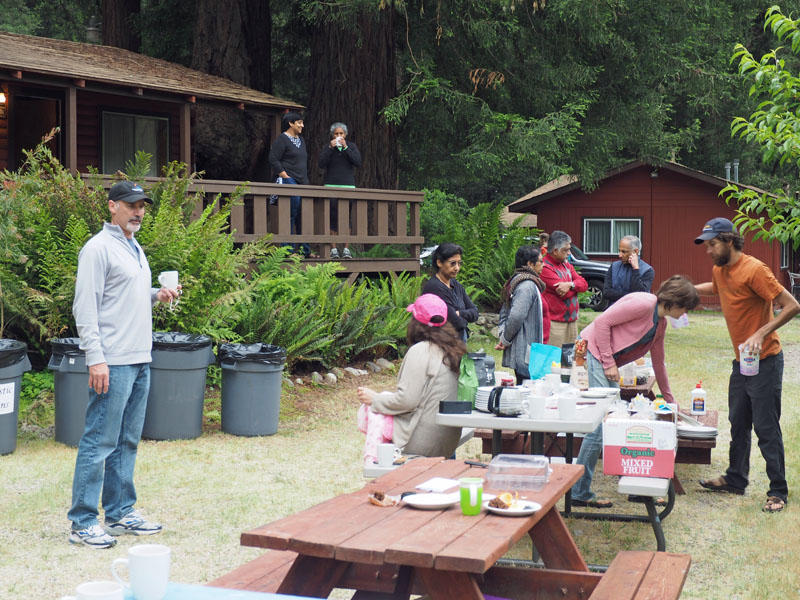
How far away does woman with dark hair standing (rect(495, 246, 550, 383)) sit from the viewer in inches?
326

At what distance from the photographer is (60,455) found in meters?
7.90

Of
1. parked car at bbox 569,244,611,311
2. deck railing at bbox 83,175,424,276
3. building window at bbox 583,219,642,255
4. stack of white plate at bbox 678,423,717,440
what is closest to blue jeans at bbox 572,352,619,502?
stack of white plate at bbox 678,423,717,440

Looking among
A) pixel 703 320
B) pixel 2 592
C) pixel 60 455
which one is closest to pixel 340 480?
pixel 60 455

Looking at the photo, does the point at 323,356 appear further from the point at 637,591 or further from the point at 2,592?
the point at 637,591

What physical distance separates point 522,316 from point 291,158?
626 cm

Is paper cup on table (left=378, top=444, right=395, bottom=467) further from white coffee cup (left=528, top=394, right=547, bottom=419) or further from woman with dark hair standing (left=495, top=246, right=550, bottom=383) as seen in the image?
woman with dark hair standing (left=495, top=246, right=550, bottom=383)

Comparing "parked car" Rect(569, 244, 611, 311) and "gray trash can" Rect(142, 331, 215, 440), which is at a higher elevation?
"parked car" Rect(569, 244, 611, 311)

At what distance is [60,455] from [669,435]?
488 centimetres

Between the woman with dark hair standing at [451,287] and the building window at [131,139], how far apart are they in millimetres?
10206

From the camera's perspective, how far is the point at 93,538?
557 centimetres

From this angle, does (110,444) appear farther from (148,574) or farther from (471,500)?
Answer: (148,574)

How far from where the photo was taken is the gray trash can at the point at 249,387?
29.0 ft

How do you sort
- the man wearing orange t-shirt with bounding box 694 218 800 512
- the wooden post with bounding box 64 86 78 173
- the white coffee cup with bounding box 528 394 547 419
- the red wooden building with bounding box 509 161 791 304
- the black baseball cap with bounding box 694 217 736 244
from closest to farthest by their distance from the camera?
the white coffee cup with bounding box 528 394 547 419 < the man wearing orange t-shirt with bounding box 694 218 800 512 < the black baseball cap with bounding box 694 217 736 244 < the wooden post with bounding box 64 86 78 173 < the red wooden building with bounding box 509 161 791 304

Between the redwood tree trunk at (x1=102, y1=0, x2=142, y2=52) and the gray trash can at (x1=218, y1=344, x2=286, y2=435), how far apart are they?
15226 millimetres
